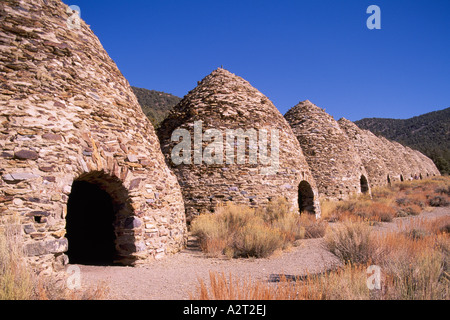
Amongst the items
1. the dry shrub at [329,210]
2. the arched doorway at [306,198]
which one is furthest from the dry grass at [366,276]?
the arched doorway at [306,198]

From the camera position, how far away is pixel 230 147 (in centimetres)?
839

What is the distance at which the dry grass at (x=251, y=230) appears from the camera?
5.66m

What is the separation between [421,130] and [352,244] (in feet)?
244

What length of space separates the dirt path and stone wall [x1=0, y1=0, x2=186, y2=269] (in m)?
0.37

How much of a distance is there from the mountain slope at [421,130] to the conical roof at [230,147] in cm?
4896

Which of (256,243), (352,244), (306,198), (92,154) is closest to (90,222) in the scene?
(92,154)

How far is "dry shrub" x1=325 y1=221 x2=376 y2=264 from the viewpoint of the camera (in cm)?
389

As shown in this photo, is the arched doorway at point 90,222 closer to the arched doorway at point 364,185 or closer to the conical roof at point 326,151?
the conical roof at point 326,151

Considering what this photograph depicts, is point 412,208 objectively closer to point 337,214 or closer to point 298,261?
point 337,214

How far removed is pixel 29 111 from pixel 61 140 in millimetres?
554

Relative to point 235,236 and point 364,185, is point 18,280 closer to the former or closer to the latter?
point 235,236

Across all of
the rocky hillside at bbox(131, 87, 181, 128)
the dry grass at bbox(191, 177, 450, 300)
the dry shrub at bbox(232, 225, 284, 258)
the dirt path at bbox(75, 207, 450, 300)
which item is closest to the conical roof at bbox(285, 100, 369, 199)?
the dry grass at bbox(191, 177, 450, 300)

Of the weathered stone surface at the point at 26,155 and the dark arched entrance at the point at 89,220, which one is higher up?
the weathered stone surface at the point at 26,155
